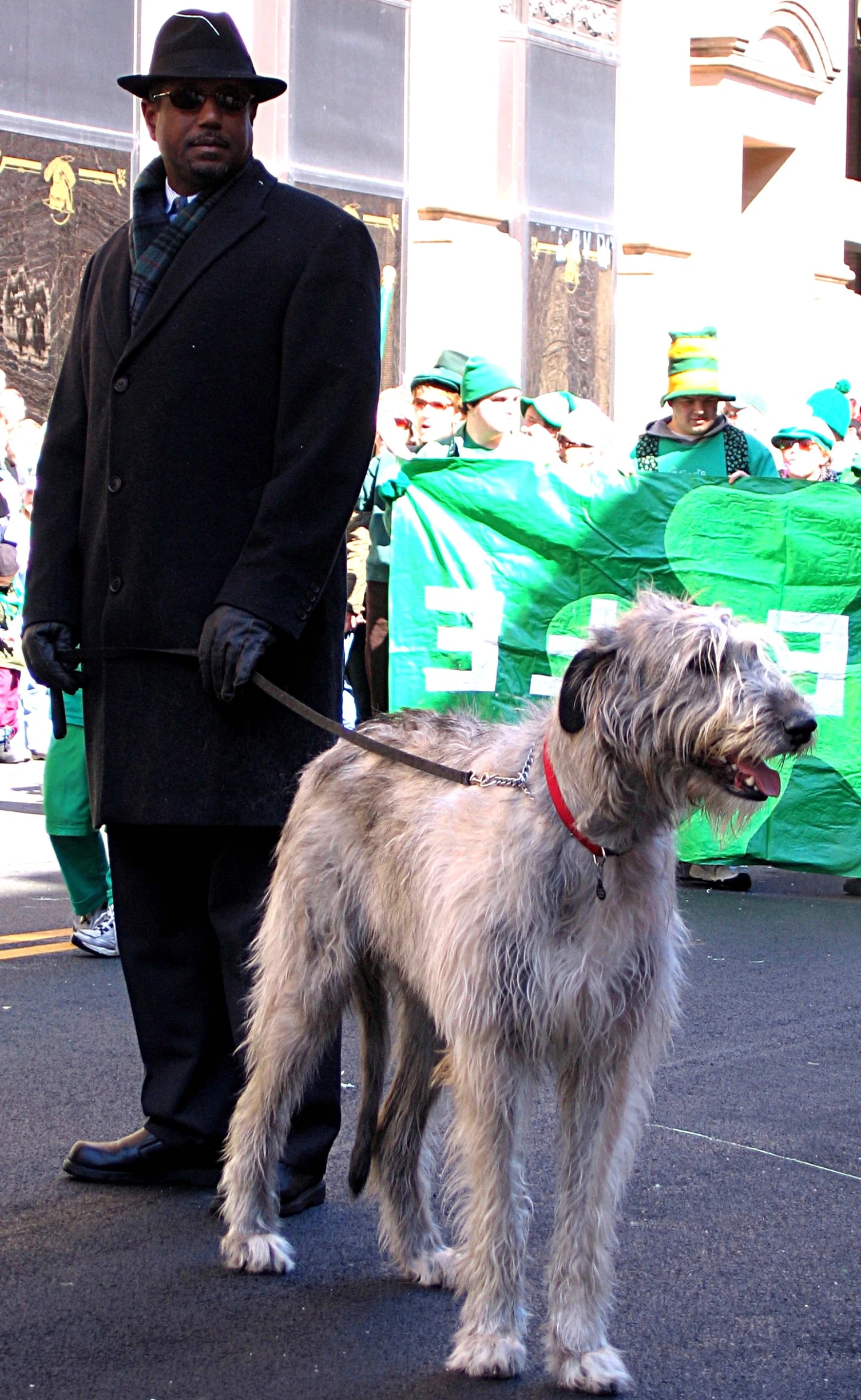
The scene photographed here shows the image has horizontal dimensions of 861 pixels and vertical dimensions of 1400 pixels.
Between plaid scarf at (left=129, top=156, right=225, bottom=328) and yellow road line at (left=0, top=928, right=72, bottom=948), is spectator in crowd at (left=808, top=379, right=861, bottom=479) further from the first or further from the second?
plaid scarf at (left=129, top=156, right=225, bottom=328)

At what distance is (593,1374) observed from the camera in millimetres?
3598

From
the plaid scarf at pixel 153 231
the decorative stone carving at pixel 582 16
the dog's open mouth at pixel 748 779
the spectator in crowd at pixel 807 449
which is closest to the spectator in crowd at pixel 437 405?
the spectator in crowd at pixel 807 449

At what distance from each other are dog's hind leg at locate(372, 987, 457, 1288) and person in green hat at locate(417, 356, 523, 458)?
19.3 feet

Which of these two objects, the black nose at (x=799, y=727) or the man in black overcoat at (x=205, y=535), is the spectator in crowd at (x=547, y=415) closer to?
the man in black overcoat at (x=205, y=535)

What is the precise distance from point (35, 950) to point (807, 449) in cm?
666

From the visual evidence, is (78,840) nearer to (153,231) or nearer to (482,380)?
(153,231)

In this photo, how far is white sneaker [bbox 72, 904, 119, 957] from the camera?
7.30 m

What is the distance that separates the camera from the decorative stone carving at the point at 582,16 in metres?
21.7

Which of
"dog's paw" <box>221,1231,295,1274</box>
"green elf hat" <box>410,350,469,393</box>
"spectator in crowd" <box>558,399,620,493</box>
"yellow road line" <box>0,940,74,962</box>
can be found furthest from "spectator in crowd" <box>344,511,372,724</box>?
"dog's paw" <box>221,1231,295,1274</box>

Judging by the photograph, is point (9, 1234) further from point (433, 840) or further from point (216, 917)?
point (433, 840)

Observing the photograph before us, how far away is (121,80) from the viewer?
4559 millimetres

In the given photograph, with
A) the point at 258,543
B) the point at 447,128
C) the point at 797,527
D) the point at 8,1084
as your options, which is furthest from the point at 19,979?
the point at 447,128

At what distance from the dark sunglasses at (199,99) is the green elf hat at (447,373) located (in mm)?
6284

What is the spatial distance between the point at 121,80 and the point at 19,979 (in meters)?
3.51
